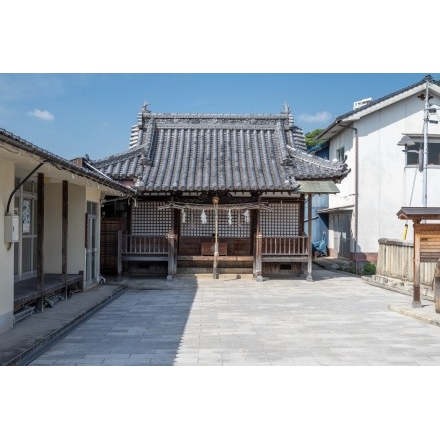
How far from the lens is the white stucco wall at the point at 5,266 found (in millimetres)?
8836

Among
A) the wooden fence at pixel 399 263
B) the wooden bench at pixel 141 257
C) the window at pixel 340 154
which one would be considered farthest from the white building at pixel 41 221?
the window at pixel 340 154

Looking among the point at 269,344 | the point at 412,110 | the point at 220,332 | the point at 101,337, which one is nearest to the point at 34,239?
the point at 101,337

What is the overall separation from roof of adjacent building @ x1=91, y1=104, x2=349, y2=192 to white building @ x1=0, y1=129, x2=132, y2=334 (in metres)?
2.32

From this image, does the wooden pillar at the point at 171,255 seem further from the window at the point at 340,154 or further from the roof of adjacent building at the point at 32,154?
the window at the point at 340,154

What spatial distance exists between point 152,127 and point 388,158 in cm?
1039

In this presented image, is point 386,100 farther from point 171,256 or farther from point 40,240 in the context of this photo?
point 40,240

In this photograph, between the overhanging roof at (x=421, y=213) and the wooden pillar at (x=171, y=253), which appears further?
the wooden pillar at (x=171, y=253)

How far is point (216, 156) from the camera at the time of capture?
2003 cm

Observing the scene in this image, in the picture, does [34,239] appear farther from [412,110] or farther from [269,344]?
[412,110]

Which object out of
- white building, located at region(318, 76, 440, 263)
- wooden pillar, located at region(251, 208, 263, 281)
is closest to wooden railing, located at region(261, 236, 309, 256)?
wooden pillar, located at region(251, 208, 263, 281)

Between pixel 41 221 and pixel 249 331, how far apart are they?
16.8 feet

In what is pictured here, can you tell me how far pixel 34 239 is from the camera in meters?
13.7

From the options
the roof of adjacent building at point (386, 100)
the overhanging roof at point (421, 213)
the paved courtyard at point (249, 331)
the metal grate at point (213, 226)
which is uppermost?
the roof of adjacent building at point (386, 100)

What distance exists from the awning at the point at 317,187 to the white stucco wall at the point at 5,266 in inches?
426
